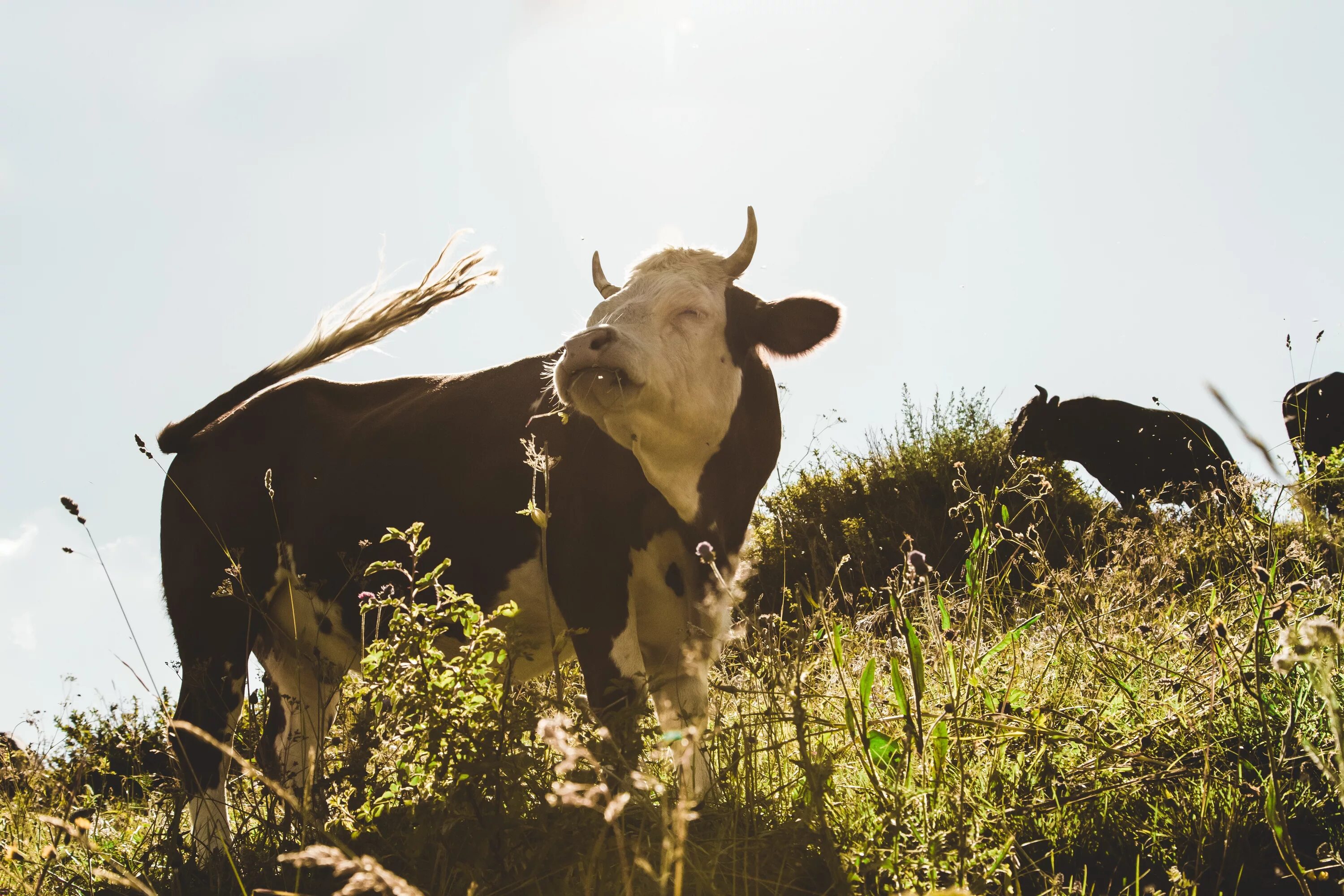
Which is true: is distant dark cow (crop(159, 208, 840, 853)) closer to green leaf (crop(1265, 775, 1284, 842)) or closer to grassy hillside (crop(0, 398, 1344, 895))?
grassy hillside (crop(0, 398, 1344, 895))

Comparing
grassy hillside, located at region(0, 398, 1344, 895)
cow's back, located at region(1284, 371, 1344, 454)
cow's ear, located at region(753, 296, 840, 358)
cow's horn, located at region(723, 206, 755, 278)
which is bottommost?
grassy hillside, located at region(0, 398, 1344, 895)

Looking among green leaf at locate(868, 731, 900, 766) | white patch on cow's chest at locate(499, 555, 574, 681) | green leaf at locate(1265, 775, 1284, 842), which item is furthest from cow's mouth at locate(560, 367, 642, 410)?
green leaf at locate(1265, 775, 1284, 842)

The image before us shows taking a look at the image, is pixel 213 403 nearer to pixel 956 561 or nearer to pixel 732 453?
pixel 732 453

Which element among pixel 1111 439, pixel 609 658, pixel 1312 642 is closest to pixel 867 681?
pixel 1312 642

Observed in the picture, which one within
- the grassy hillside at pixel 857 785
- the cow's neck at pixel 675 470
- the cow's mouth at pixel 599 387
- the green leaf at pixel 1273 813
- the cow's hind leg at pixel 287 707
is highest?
the cow's mouth at pixel 599 387

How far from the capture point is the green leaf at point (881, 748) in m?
2.07

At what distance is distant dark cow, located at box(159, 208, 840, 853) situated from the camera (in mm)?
3096

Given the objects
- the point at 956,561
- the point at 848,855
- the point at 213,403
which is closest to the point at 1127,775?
the point at 848,855

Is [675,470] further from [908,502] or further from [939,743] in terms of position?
[908,502]

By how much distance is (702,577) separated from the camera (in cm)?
324

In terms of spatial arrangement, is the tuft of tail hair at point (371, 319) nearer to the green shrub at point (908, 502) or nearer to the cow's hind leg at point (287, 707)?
the cow's hind leg at point (287, 707)

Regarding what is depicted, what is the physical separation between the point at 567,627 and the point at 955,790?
1.60m

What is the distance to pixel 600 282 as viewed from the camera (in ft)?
13.4

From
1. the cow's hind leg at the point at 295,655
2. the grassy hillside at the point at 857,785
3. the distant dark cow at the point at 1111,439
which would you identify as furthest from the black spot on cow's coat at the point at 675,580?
the distant dark cow at the point at 1111,439
